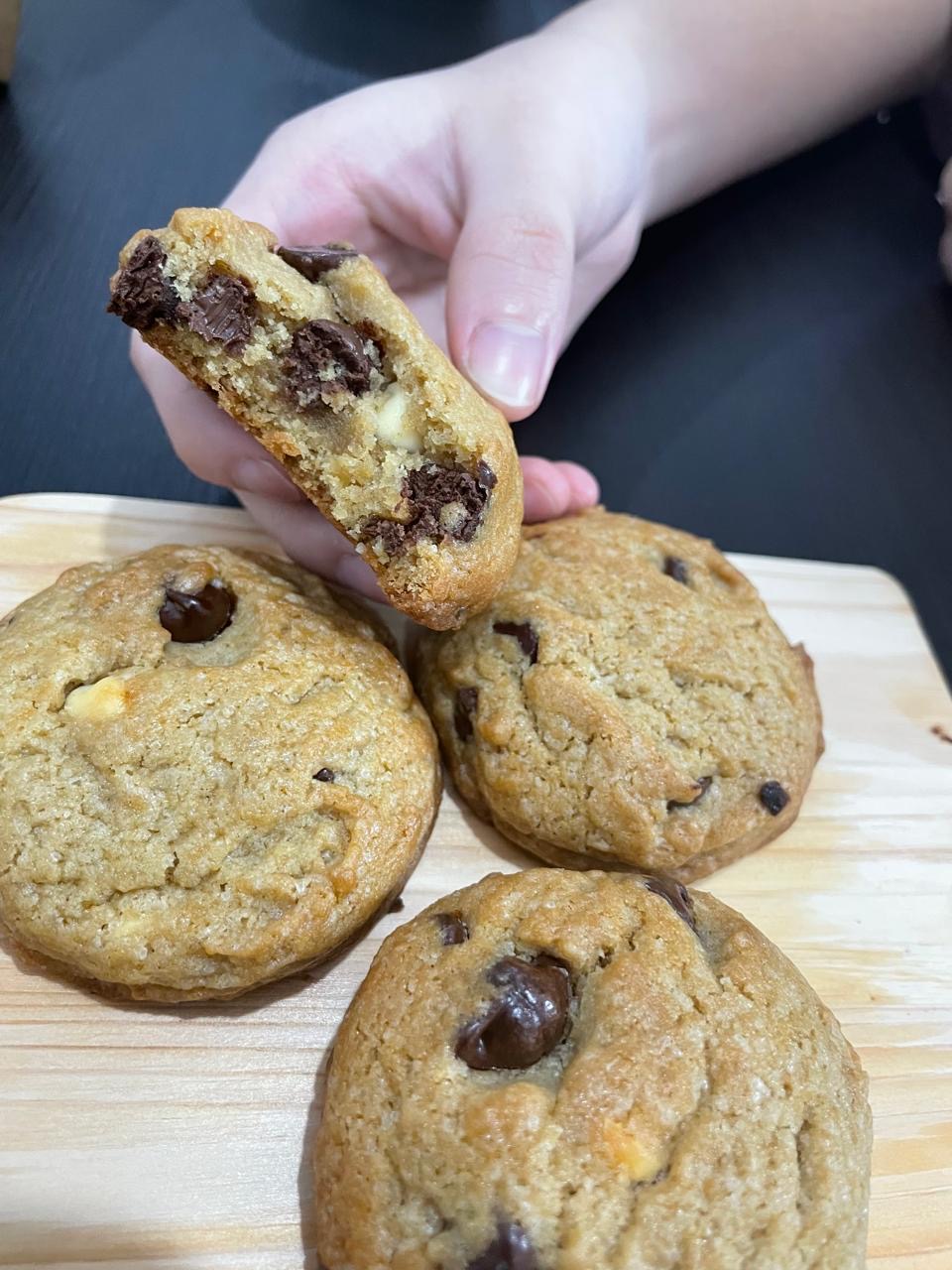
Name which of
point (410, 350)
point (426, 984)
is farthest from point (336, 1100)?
point (410, 350)

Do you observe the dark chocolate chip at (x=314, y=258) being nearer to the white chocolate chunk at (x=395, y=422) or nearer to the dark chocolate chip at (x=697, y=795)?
the white chocolate chunk at (x=395, y=422)

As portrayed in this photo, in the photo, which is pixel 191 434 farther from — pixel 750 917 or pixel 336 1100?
pixel 750 917

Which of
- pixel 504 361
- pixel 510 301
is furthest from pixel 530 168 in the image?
pixel 504 361

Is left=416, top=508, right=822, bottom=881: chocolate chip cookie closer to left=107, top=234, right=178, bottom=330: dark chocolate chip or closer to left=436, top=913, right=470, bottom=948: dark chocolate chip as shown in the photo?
left=436, top=913, right=470, bottom=948: dark chocolate chip

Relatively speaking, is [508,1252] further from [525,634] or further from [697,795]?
[525,634]

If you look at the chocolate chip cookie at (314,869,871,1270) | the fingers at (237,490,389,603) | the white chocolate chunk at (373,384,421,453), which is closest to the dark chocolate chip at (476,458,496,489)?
the white chocolate chunk at (373,384,421,453)

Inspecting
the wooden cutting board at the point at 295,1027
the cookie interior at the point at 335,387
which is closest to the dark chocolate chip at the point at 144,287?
the cookie interior at the point at 335,387

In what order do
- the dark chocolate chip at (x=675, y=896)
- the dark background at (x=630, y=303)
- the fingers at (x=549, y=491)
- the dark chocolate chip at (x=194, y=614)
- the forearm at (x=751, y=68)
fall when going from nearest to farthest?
the dark chocolate chip at (x=675, y=896) < the dark chocolate chip at (x=194, y=614) < the fingers at (x=549, y=491) < the dark background at (x=630, y=303) < the forearm at (x=751, y=68)
